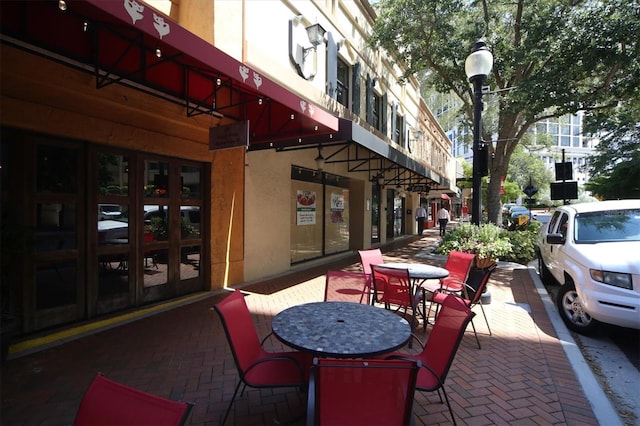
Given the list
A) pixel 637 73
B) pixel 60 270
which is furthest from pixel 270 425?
pixel 637 73

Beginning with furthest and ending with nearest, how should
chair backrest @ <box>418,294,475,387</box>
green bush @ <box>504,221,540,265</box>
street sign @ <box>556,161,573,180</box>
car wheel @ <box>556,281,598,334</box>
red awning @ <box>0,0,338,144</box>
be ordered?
street sign @ <box>556,161,573,180</box> < green bush @ <box>504,221,540,265</box> < car wheel @ <box>556,281,598,334</box> < red awning @ <box>0,0,338,144</box> < chair backrest @ <box>418,294,475,387</box>

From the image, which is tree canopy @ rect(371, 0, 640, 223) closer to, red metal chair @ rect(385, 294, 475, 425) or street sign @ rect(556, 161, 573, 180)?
street sign @ rect(556, 161, 573, 180)

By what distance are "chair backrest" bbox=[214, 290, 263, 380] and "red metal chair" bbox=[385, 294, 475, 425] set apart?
1.09m

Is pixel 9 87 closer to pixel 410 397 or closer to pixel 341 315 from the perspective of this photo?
pixel 341 315

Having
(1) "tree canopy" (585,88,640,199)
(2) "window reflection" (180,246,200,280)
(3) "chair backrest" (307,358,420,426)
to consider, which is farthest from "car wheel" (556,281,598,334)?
(1) "tree canopy" (585,88,640,199)

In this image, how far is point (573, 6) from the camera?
10.2m

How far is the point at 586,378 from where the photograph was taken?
3.42m

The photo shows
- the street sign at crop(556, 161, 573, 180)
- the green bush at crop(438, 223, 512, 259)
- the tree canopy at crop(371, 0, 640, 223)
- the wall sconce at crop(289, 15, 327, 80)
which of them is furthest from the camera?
the street sign at crop(556, 161, 573, 180)

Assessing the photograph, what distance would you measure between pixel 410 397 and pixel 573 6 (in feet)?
43.0

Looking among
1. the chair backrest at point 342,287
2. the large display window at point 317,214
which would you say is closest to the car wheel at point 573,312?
the chair backrest at point 342,287

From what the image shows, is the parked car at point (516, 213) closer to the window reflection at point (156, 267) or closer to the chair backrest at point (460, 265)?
the chair backrest at point (460, 265)

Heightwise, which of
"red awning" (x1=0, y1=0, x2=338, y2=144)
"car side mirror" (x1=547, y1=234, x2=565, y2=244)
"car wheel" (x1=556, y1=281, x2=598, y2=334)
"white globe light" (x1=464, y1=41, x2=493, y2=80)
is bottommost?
"car wheel" (x1=556, y1=281, x2=598, y2=334)

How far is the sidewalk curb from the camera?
2.83 m

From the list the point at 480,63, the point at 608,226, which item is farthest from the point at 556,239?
the point at 480,63
